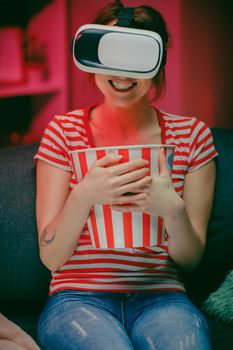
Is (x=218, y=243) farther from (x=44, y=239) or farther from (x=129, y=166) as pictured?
(x=129, y=166)

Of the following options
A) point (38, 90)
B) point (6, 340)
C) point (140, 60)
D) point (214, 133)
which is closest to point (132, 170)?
point (140, 60)

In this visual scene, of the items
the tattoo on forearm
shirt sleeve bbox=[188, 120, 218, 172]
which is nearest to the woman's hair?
shirt sleeve bbox=[188, 120, 218, 172]

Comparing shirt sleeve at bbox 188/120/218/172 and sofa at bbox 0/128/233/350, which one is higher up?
shirt sleeve at bbox 188/120/218/172

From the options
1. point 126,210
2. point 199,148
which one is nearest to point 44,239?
point 126,210

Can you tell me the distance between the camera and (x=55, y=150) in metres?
1.17

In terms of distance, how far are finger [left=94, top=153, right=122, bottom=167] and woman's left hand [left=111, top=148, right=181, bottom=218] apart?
7 cm

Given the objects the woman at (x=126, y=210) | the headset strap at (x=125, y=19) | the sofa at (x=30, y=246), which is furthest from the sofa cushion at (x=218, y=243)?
the headset strap at (x=125, y=19)

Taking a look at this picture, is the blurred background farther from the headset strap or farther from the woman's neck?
the headset strap

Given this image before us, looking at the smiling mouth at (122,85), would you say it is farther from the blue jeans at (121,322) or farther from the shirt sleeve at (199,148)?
the blue jeans at (121,322)

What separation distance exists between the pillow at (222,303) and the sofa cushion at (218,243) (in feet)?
0.19

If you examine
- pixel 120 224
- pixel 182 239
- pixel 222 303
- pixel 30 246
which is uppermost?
pixel 120 224

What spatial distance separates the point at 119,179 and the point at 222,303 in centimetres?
53

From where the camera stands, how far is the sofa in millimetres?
1274

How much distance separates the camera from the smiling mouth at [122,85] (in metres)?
1.08
